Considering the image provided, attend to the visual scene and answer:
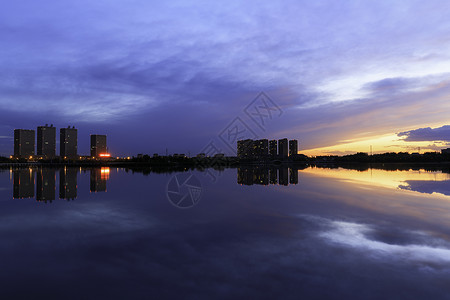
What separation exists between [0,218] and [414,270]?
20.0 meters

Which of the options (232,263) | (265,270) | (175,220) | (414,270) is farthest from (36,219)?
(414,270)

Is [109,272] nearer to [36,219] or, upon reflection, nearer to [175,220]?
[175,220]

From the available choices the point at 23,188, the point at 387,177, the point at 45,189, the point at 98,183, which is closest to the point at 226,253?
the point at 45,189

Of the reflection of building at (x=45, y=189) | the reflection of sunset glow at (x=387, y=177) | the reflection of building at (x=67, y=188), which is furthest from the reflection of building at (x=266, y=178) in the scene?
the reflection of building at (x=45, y=189)

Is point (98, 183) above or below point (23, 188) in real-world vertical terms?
below

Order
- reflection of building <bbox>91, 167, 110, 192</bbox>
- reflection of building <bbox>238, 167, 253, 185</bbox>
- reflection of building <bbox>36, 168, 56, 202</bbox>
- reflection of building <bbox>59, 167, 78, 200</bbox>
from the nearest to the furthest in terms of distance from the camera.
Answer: reflection of building <bbox>36, 168, 56, 202</bbox> < reflection of building <bbox>59, 167, 78, 200</bbox> < reflection of building <bbox>91, 167, 110, 192</bbox> < reflection of building <bbox>238, 167, 253, 185</bbox>

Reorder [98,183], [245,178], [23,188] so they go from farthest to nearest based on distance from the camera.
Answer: [245,178] → [98,183] → [23,188]

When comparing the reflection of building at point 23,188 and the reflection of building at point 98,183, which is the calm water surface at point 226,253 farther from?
the reflection of building at point 98,183

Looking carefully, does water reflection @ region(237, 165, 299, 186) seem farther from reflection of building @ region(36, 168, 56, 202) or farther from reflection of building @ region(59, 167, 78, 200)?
reflection of building @ region(36, 168, 56, 202)

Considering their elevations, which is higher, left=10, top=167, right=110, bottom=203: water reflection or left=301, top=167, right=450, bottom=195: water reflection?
left=10, top=167, right=110, bottom=203: water reflection

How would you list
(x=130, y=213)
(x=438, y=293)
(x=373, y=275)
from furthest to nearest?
(x=130, y=213)
(x=373, y=275)
(x=438, y=293)

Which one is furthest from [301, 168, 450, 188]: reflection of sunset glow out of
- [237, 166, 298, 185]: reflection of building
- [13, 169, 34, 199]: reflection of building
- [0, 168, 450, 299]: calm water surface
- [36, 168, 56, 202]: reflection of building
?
[13, 169, 34, 199]: reflection of building

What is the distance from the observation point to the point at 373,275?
24.9 feet

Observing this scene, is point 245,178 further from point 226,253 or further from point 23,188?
point 226,253
